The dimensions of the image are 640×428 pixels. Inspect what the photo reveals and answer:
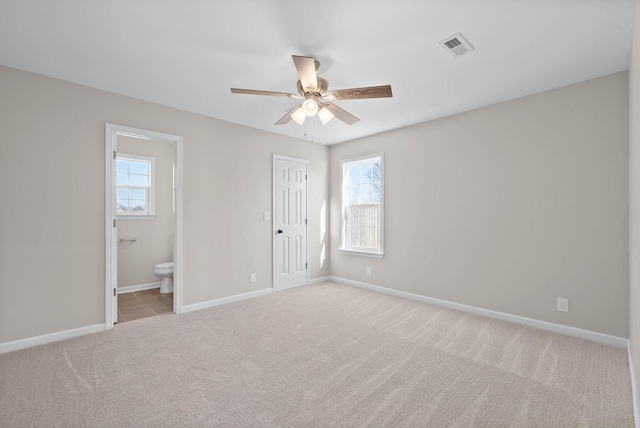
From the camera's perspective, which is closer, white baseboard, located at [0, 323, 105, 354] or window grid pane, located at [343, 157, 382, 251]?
white baseboard, located at [0, 323, 105, 354]

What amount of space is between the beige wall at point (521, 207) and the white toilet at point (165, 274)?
349 centimetres

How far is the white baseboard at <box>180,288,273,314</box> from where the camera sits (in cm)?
372

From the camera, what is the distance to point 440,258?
3.96 meters

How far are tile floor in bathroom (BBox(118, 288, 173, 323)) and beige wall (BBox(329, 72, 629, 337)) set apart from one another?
10.8ft

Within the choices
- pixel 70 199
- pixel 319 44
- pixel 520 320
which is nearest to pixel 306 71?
pixel 319 44

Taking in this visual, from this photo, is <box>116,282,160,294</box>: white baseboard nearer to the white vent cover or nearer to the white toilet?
the white toilet

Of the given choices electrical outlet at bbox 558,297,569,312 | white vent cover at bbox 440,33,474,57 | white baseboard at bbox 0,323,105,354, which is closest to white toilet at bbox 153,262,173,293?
white baseboard at bbox 0,323,105,354

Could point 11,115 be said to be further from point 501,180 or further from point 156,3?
point 501,180

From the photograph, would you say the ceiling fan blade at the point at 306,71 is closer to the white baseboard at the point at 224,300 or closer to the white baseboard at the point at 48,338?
the white baseboard at the point at 224,300

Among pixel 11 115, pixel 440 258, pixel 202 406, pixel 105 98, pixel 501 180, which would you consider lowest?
pixel 202 406

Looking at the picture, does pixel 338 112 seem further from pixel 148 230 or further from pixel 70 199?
pixel 148 230

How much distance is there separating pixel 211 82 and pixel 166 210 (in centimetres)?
311

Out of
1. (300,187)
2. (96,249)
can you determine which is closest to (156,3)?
(96,249)

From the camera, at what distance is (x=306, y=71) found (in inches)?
85.8
